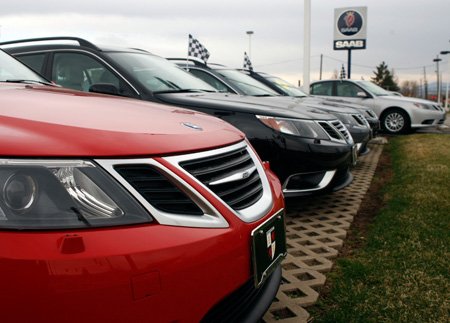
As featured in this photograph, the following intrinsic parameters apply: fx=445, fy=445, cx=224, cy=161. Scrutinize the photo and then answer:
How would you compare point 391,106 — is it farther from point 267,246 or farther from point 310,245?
point 267,246

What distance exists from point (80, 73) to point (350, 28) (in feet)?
53.8

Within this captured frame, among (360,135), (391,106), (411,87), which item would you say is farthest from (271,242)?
(411,87)

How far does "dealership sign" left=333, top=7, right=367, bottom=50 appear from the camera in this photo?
59.5 ft

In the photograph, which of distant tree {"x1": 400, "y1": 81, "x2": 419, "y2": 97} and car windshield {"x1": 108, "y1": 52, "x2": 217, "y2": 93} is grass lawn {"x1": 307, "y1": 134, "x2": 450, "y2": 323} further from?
distant tree {"x1": 400, "y1": 81, "x2": 419, "y2": 97}

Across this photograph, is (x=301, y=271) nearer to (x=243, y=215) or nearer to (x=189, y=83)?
(x=243, y=215)

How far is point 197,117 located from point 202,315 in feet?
3.47

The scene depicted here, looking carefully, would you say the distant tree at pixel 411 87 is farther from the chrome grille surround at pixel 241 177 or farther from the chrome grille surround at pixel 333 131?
the chrome grille surround at pixel 241 177

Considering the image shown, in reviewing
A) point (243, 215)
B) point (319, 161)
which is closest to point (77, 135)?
point (243, 215)

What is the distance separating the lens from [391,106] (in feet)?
36.8

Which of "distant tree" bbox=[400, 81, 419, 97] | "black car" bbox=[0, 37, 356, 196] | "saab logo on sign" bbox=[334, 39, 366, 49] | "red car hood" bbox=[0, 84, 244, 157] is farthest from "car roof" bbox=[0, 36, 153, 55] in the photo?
"distant tree" bbox=[400, 81, 419, 97]

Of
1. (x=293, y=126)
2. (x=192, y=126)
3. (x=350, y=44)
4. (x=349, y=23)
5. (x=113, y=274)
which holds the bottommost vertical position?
(x=113, y=274)

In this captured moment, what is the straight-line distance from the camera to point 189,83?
4375 millimetres

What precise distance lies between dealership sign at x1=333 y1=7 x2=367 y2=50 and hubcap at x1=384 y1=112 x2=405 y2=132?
7.73 meters

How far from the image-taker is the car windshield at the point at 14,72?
8.69 feet
